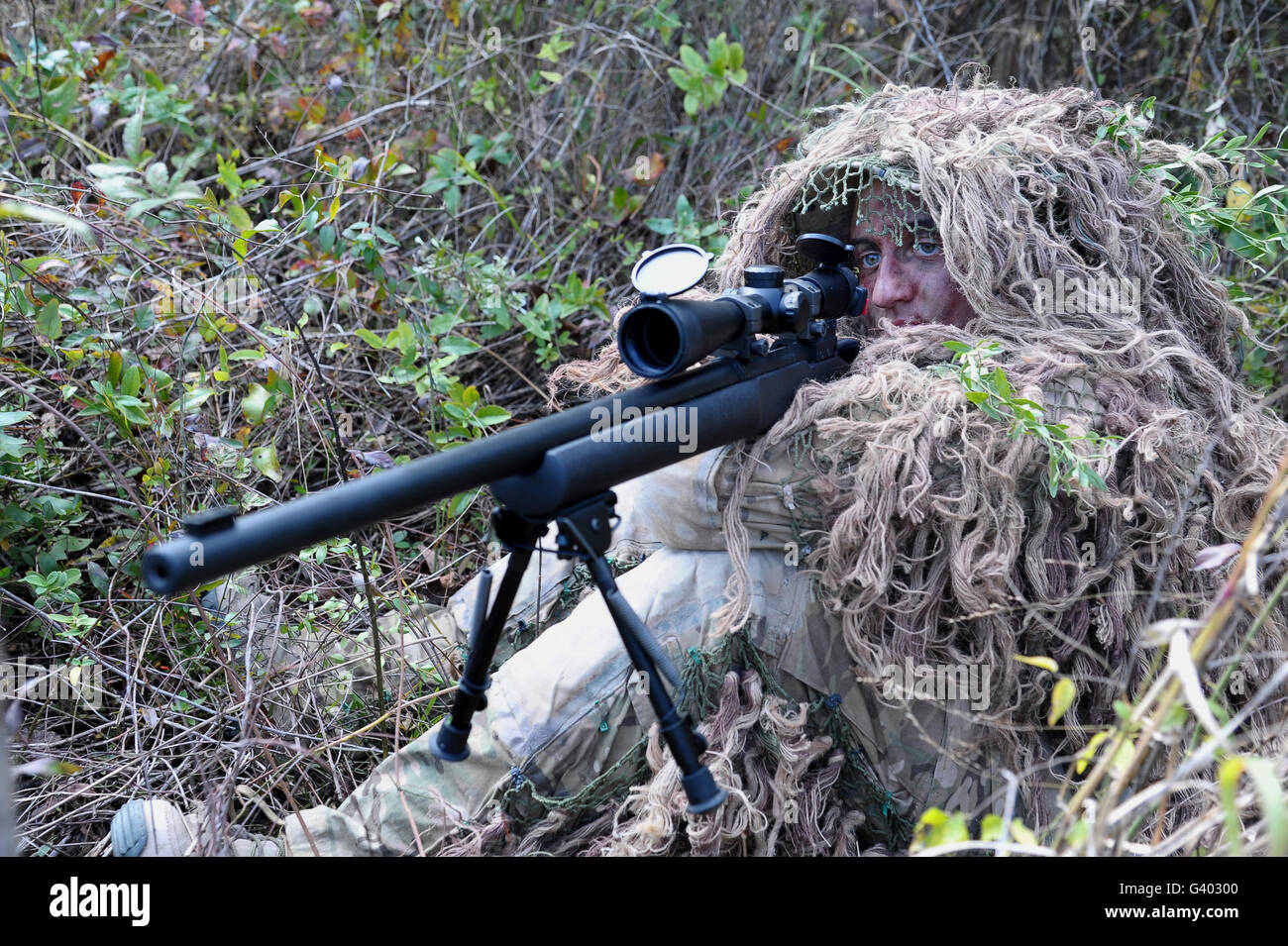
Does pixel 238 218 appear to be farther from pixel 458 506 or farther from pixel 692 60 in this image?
pixel 692 60

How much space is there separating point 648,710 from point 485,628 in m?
0.48

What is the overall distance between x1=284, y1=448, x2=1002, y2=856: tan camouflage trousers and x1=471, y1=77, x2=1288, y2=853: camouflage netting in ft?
0.19

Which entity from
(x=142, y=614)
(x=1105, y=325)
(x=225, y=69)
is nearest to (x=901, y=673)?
(x=1105, y=325)

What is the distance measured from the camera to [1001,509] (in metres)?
1.89

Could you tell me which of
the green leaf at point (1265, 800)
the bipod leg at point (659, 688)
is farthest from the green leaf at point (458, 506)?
the green leaf at point (1265, 800)

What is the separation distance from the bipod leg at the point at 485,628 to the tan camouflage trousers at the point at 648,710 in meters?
0.25

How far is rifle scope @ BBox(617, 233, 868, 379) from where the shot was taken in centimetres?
173

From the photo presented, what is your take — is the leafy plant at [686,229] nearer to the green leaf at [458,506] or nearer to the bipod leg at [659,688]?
the green leaf at [458,506]

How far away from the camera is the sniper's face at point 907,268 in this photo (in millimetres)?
2322

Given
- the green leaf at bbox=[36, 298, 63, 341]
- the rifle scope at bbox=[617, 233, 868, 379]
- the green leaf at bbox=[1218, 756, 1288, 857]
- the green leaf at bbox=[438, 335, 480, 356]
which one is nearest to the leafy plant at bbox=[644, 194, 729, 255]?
the green leaf at bbox=[438, 335, 480, 356]

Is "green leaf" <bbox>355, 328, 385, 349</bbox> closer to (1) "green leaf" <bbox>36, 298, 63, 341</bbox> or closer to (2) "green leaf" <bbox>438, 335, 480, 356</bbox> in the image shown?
(2) "green leaf" <bbox>438, 335, 480, 356</bbox>

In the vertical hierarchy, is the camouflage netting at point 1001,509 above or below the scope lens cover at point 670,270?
below

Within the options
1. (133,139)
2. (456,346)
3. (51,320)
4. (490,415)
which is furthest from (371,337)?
(133,139)
